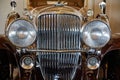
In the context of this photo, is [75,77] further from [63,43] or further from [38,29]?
[38,29]

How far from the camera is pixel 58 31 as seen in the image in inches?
93.8

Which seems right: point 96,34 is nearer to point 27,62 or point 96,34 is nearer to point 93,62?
point 93,62

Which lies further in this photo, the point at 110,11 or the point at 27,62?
the point at 110,11

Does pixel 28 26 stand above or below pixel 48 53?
above

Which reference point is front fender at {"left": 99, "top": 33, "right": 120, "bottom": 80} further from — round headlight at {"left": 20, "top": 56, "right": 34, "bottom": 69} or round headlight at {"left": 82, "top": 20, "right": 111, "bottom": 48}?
round headlight at {"left": 20, "top": 56, "right": 34, "bottom": 69}

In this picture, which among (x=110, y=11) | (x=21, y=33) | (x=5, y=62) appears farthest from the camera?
(x=110, y=11)

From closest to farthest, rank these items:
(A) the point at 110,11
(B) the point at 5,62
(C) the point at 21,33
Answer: (C) the point at 21,33
(B) the point at 5,62
(A) the point at 110,11

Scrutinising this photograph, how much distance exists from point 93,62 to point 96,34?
11.0 inches

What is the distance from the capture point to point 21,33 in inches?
92.0

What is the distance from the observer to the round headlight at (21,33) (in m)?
2.32

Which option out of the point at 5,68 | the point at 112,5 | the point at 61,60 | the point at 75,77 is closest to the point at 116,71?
the point at 75,77

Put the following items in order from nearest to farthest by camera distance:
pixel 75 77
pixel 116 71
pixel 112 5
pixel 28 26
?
1. pixel 28 26
2. pixel 75 77
3. pixel 116 71
4. pixel 112 5

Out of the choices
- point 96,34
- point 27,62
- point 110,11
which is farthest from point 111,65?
point 110,11

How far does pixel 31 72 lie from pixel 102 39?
75 cm
